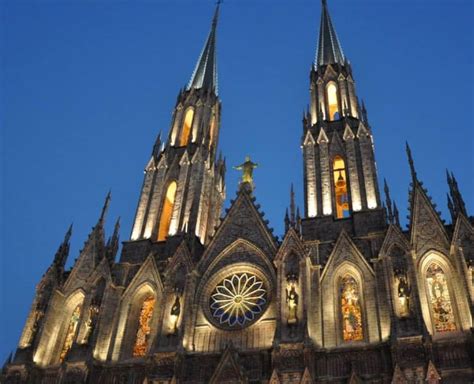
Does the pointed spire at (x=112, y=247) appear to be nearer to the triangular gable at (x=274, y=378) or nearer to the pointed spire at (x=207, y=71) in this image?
the triangular gable at (x=274, y=378)

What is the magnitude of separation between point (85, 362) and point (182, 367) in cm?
522

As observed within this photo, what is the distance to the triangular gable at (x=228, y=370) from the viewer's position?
82.2 ft

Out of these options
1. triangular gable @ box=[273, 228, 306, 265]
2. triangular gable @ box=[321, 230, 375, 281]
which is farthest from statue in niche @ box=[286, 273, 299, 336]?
triangular gable @ box=[321, 230, 375, 281]

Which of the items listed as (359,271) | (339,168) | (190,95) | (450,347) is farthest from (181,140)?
(450,347)

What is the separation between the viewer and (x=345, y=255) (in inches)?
1136

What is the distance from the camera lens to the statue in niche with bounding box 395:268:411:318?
25.1 meters

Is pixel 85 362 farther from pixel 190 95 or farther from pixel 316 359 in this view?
pixel 190 95

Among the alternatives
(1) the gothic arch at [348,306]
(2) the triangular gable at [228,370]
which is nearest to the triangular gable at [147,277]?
(2) the triangular gable at [228,370]

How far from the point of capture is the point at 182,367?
26375 mm

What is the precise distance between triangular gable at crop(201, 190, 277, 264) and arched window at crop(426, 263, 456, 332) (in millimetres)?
8333

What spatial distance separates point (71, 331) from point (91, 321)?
2356 millimetres

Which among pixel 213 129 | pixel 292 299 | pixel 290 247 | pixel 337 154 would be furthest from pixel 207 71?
pixel 292 299

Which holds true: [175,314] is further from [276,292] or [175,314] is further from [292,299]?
[292,299]

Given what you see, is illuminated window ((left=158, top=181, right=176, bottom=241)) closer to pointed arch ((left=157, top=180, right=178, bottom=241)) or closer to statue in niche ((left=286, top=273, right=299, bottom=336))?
pointed arch ((left=157, top=180, right=178, bottom=241))
